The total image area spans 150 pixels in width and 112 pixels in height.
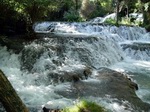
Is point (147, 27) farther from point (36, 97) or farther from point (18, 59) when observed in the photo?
point (36, 97)

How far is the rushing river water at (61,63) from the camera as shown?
7152 mm

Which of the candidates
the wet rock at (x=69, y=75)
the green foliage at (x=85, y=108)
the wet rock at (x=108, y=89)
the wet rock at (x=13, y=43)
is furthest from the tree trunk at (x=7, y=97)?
the wet rock at (x=13, y=43)

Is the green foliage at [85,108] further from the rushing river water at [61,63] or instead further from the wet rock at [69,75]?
the wet rock at [69,75]

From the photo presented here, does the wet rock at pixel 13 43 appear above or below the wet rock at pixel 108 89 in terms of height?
above

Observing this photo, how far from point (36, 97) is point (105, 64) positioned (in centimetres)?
556

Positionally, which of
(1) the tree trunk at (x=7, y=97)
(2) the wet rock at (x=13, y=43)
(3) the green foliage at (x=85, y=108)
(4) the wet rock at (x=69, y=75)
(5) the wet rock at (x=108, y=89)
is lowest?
(5) the wet rock at (x=108, y=89)

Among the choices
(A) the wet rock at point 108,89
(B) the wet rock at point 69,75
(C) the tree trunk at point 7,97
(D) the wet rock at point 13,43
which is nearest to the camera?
(C) the tree trunk at point 7,97

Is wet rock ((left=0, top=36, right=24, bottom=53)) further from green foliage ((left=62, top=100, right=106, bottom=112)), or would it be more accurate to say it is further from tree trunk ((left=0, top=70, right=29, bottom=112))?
tree trunk ((left=0, top=70, right=29, bottom=112))

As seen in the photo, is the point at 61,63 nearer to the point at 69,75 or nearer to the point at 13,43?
the point at 69,75

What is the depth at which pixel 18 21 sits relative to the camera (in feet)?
40.0

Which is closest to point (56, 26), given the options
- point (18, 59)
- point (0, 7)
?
point (0, 7)

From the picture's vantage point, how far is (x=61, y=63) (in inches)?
394

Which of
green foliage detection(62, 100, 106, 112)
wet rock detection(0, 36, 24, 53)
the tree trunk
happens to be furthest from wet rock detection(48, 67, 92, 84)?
the tree trunk

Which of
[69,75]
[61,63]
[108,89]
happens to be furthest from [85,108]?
[61,63]
